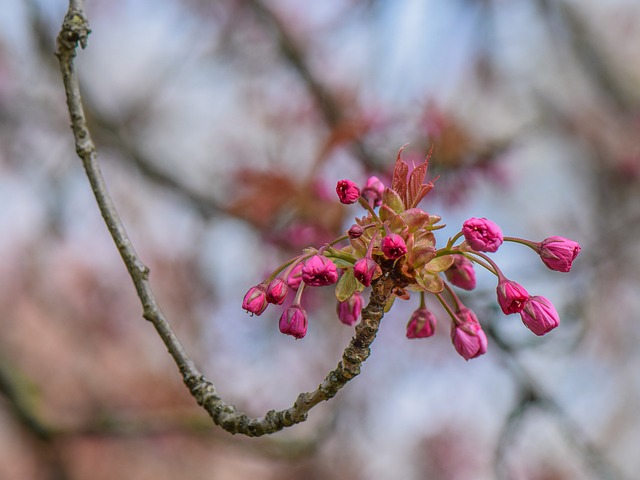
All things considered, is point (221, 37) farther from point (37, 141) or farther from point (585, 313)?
point (585, 313)

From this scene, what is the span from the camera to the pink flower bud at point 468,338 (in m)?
1.17

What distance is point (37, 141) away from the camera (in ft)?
16.4

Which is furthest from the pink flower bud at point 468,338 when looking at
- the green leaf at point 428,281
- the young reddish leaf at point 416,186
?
the young reddish leaf at point 416,186

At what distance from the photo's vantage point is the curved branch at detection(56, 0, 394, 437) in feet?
3.64

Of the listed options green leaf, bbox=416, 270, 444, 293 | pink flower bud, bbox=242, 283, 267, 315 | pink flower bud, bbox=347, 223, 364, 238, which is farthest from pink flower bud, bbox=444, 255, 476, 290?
pink flower bud, bbox=242, 283, 267, 315

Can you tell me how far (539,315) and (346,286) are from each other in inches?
13.0

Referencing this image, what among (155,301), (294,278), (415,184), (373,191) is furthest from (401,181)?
(155,301)

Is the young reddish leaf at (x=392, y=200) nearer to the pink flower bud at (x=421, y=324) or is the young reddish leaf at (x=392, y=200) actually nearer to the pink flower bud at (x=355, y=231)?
the pink flower bud at (x=355, y=231)

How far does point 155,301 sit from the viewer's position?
3.89 feet

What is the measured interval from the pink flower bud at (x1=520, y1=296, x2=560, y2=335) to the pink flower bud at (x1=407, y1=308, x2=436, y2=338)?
0.16 meters

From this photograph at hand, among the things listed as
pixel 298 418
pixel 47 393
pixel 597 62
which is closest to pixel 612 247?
pixel 597 62

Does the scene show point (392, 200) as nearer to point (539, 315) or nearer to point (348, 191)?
point (348, 191)

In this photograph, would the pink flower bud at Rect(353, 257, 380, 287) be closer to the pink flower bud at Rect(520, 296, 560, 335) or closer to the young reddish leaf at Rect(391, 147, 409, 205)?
the young reddish leaf at Rect(391, 147, 409, 205)

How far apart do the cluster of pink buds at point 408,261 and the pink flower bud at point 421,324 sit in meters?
0.05
